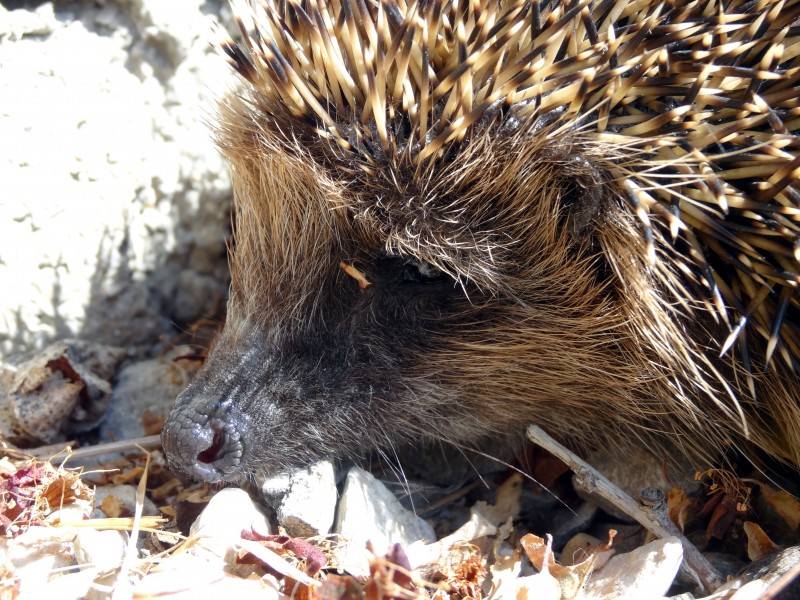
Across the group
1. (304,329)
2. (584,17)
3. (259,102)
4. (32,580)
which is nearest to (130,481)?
(32,580)

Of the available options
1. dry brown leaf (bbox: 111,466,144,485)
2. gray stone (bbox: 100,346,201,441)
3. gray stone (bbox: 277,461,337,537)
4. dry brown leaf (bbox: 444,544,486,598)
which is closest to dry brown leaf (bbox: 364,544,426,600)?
dry brown leaf (bbox: 444,544,486,598)

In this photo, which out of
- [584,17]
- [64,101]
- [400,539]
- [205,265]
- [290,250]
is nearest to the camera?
[584,17]

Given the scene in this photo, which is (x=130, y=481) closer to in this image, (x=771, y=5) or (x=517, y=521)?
(x=517, y=521)

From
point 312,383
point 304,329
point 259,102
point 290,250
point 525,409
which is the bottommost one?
point 525,409

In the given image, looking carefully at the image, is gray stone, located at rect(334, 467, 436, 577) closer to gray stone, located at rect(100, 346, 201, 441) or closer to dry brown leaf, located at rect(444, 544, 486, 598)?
dry brown leaf, located at rect(444, 544, 486, 598)

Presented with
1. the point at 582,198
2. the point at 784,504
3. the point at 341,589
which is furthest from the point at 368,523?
the point at 784,504

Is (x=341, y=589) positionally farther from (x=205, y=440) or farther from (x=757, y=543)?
(x=757, y=543)

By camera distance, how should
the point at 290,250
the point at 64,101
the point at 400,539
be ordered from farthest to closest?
1. the point at 64,101
2. the point at 290,250
3. the point at 400,539

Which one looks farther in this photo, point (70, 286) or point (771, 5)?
point (70, 286)
